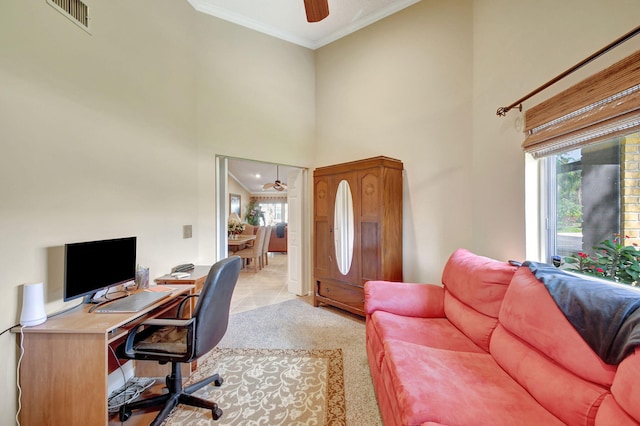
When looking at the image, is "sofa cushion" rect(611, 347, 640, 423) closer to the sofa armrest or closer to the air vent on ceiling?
the sofa armrest

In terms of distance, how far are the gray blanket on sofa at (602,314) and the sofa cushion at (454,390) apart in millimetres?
369

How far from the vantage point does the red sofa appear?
0.92 metres

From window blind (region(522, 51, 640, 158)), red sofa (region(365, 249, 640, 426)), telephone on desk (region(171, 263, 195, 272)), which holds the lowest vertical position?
red sofa (region(365, 249, 640, 426))

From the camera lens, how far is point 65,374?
129 centimetres

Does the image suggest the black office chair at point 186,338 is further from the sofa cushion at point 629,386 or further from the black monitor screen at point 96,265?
the sofa cushion at point 629,386

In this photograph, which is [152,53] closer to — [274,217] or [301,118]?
[301,118]

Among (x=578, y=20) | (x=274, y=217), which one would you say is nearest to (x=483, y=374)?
(x=578, y=20)

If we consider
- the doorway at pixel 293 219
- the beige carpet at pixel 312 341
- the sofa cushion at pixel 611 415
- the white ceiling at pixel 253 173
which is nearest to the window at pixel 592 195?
the sofa cushion at pixel 611 415

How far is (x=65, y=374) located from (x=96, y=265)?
0.63 meters

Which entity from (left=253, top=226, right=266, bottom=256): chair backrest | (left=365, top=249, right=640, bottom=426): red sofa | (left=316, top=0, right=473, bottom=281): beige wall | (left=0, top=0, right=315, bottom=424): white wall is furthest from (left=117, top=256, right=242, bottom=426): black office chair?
(left=253, top=226, right=266, bottom=256): chair backrest

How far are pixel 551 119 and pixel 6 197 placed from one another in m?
3.33

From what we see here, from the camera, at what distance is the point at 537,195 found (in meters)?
1.94

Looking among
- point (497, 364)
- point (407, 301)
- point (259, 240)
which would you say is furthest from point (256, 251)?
point (497, 364)

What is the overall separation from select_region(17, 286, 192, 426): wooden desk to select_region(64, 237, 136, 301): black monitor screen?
0.25 metres
